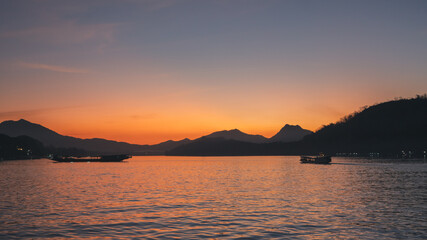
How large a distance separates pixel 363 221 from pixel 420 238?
799 cm

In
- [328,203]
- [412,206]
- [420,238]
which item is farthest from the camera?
[328,203]

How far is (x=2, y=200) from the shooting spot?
183 feet

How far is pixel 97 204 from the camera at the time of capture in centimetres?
5094

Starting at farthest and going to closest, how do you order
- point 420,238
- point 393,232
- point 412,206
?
1. point 412,206
2. point 393,232
3. point 420,238

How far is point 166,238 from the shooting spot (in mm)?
29844

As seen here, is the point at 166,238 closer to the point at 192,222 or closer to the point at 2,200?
the point at 192,222

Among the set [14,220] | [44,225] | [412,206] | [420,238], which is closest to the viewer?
[420,238]

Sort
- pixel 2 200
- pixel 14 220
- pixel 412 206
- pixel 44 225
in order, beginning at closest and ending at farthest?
1. pixel 44 225
2. pixel 14 220
3. pixel 412 206
4. pixel 2 200

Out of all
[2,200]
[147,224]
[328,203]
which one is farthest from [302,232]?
[2,200]

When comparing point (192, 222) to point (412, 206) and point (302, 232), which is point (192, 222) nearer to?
point (302, 232)

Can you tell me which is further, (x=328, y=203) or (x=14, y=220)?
(x=328, y=203)

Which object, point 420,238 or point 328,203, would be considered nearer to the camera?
point 420,238

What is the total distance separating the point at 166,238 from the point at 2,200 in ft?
122

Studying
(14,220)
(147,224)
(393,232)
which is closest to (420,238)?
(393,232)
